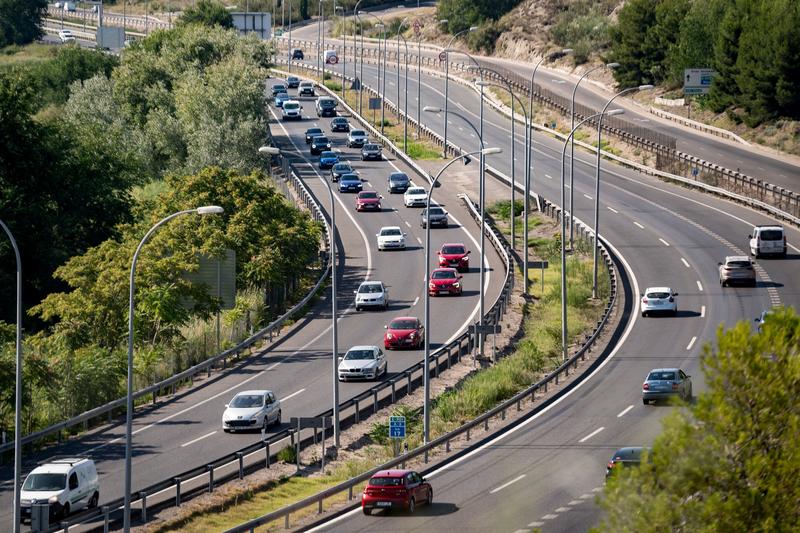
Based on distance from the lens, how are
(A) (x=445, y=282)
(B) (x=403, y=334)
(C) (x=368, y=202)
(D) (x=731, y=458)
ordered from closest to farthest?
(D) (x=731, y=458) < (B) (x=403, y=334) < (A) (x=445, y=282) < (C) (x=368, y=202)

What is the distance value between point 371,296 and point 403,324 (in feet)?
24.8

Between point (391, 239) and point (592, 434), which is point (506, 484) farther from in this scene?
point (391, 239)

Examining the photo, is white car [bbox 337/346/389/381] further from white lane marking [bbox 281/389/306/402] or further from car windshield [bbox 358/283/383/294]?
car windshield [bbox 358/283/383/294]

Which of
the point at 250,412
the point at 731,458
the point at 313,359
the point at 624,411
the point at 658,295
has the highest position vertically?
the point at 731,458

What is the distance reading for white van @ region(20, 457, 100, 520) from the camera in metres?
35.5

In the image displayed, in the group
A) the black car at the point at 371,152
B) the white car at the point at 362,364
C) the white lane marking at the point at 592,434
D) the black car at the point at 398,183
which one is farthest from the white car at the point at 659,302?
the black car at the point at 371,152

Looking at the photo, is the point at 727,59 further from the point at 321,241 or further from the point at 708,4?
the point at 321,241

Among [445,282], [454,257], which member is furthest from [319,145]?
[445,282]

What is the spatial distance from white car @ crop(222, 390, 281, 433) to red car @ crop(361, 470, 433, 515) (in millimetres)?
10280

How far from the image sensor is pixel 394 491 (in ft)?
116

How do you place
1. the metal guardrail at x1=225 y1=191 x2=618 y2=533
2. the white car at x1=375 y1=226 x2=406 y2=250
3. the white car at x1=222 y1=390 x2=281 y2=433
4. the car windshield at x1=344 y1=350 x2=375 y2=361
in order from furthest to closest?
the white car at x1=375 y1=226 x2=406 y2=250 → the car windshield at x1=344 y1=350 x2=375 y2=361 → the white car at x1=222 y1=390 x2=281 y2=433 → the metal guardrail at x1=225 y1=191 x2=618 y2=533

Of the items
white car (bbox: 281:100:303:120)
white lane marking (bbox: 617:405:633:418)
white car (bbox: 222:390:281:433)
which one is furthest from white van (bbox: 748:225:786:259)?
white car (bbox: 281:100:303:120)

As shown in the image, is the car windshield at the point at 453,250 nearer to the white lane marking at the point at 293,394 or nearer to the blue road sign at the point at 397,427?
the white lane marking at the point at 293,394

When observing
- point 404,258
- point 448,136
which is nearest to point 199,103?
point 448,136
